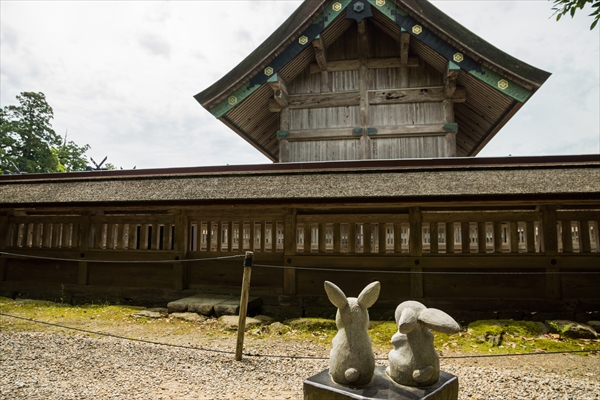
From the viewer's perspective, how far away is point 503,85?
8.89 meters

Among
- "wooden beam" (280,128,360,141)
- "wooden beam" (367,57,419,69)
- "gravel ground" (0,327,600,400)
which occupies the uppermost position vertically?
"wooden beam" (367,57,419,69)

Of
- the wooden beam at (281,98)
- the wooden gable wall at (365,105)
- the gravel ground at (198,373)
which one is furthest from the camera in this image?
the wooden beam at (281,98)

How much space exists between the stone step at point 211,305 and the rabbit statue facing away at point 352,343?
443 centimetres

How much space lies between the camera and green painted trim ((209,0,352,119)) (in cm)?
975

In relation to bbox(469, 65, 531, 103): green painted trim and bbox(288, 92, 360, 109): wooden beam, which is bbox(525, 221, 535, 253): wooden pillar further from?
bbox(288, 92, 360, 109): wooden beam

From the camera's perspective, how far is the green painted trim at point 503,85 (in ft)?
28.8

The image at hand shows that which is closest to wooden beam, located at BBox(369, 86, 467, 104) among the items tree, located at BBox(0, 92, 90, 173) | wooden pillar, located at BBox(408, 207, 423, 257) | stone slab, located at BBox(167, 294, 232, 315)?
wooden pillar, located at BBox(408, 207, 423, 257)

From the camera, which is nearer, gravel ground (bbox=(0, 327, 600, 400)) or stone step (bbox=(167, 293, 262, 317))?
gravel ground (bbox=(0, 327, 600, 400))

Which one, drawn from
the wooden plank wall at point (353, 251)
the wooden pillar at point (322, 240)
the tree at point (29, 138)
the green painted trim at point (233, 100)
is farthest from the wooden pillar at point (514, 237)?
the tree at point (29, 138)

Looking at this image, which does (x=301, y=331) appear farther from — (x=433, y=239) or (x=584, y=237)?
(x=584, y=237)

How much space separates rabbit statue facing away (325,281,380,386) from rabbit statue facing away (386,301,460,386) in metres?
0.24

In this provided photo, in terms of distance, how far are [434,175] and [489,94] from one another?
379cm

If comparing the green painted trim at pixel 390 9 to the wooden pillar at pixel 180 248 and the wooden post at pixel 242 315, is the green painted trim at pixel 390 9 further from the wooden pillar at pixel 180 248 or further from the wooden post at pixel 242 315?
the wooden post at pixel 242 315

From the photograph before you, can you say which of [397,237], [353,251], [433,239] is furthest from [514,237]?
[353,251]
